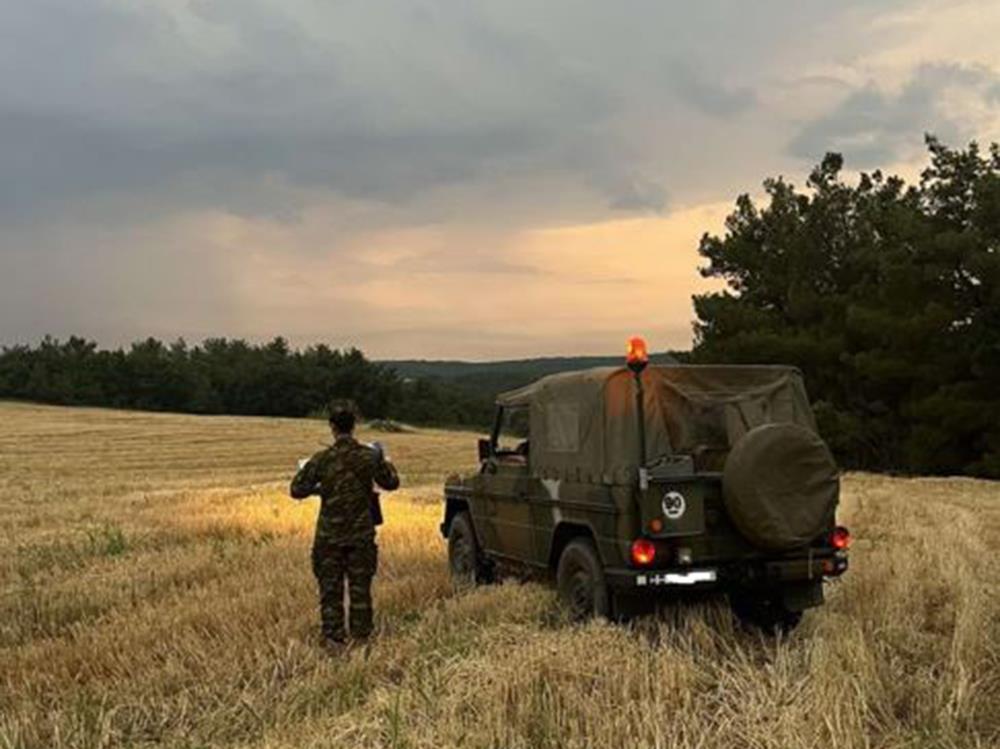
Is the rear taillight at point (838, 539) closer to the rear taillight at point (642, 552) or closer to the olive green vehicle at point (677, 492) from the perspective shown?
the olive green vehicle at point (677, 492)

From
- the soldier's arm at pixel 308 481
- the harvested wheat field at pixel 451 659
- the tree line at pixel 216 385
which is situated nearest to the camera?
the harvested wheat field at pixel 451 659

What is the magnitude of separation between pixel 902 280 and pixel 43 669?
36956 mm

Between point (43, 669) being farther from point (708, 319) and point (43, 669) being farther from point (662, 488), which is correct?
point (708, 319)

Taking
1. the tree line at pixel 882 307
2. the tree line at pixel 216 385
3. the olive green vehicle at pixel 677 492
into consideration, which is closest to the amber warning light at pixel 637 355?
the olive green vehicle at pixel 677 492

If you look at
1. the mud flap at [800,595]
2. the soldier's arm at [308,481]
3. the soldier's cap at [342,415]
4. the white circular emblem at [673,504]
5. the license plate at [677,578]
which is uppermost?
the soldier's cap at [342,415]

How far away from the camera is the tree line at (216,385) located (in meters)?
98.2

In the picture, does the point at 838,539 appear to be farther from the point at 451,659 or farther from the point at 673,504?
the point at 451,659

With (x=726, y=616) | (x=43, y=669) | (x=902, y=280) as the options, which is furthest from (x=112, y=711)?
(x=902, y=280)

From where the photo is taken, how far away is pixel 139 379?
101 m

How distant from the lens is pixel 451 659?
21.0 ft

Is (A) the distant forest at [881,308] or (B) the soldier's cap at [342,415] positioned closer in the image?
(B) the soldier's cap at [342,415]

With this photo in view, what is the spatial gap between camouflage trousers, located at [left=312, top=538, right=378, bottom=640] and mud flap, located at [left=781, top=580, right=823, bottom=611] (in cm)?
296

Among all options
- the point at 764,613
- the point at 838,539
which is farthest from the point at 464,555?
the point at 838,539

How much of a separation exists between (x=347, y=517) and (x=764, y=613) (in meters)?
3.19
